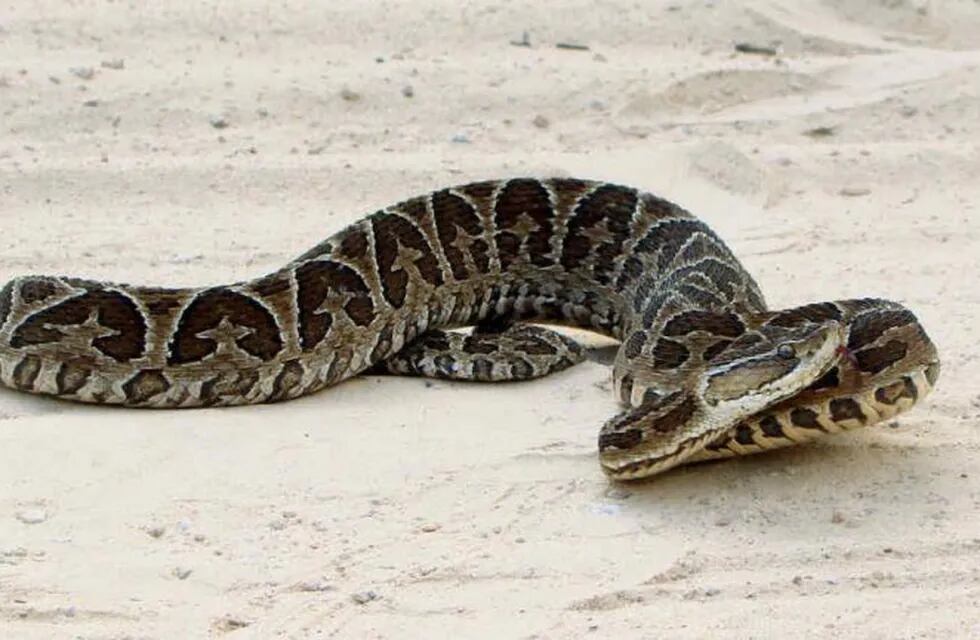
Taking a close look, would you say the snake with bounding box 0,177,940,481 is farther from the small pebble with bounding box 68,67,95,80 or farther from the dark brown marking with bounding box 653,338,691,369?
the small pebble with bounding box 68,67,95,80

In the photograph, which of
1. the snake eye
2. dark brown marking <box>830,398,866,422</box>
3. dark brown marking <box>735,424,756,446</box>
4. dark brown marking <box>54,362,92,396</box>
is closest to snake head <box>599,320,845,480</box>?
the snake eye

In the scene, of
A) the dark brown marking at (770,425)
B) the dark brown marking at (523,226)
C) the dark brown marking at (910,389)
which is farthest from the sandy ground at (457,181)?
the dark brown marking at (523,226)

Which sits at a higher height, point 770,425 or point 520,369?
point 770,425

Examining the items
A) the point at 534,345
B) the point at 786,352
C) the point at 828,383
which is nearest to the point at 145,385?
the point at 534,345

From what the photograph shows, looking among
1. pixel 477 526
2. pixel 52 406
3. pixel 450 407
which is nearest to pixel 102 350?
pixel 52 406

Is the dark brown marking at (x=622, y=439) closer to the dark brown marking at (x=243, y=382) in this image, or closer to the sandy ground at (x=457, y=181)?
the sandy ground at (x=457, y=181)

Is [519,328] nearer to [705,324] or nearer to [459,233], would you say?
[459,233]
